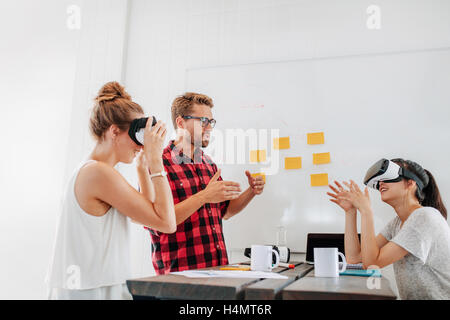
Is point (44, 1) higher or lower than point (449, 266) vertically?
higher

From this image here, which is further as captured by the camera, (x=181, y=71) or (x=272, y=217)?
(x=181, y=71)

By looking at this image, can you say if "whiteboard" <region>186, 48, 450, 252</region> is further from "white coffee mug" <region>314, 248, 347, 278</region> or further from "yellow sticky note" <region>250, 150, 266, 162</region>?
"white coffee mug" <region>314, 248, 347, 278</region>

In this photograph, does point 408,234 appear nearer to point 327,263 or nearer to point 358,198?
point 358,198

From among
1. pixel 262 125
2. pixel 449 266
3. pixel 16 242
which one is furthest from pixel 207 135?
pixel 16 242

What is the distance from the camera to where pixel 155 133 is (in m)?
1.48

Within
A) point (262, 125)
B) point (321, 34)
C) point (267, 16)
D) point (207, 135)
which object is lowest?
point (207, 135)

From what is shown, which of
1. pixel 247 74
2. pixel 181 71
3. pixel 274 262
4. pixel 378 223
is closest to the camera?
pixel 274 262

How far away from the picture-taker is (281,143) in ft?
8.84

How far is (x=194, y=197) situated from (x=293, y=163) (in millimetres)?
1046

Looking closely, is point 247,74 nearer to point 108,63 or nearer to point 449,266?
point 108,63

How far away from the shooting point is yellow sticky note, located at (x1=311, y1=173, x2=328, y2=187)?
258cm

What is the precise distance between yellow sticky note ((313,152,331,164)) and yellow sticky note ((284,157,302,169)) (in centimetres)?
10

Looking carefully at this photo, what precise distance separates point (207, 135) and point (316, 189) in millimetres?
905

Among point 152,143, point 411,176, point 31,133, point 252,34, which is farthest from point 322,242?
point 31,133
